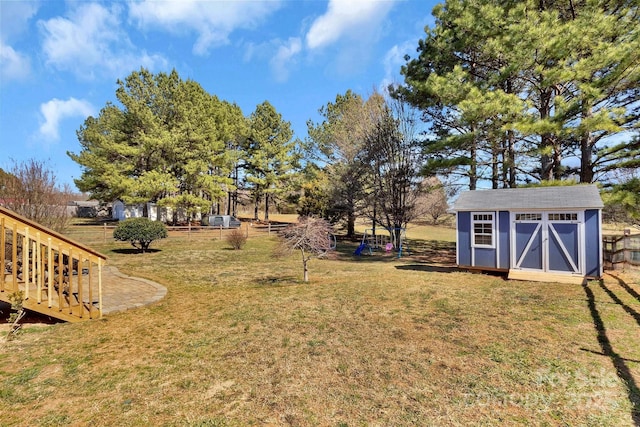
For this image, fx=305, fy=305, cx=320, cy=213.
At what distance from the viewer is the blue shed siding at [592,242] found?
28.0 ft

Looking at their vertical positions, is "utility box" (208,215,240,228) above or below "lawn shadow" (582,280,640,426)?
above

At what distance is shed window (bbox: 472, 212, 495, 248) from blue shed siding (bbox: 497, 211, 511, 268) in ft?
0.69

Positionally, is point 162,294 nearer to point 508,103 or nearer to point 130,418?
point 130,418

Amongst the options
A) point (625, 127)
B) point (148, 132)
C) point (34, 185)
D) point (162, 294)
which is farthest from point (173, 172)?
point (625, 127)

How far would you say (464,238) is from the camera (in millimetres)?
10758

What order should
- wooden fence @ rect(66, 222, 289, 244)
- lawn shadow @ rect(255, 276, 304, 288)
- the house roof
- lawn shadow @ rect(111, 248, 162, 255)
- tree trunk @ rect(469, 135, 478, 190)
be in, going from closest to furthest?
the house roof, lawn shadow @ rect(255, 276, 304, 288), tree trunk @ rect(469, 135, 478, 190), lawn shadow @ rect(111, 248, 162, 255), wooden fence @ rect(66, 222, 289, 244)

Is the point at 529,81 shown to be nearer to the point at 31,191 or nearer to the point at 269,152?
the point at 31,191

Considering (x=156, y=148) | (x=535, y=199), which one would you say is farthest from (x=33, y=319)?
(x=156, y=148)

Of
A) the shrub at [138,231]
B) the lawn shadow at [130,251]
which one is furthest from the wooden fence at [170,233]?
the shrub at [138,231]

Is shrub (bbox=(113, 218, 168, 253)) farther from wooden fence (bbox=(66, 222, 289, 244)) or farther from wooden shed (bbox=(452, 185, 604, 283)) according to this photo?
wooden shed (bbox=(452, 185, 604, 283))

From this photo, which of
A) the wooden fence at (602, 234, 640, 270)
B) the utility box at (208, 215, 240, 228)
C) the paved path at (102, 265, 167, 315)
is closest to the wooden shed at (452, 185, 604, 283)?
the wooden fence at (602, 234, 640, 270)

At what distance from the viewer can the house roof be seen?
8766 mm

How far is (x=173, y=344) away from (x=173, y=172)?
24.0 m

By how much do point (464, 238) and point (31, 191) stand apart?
14.9m
